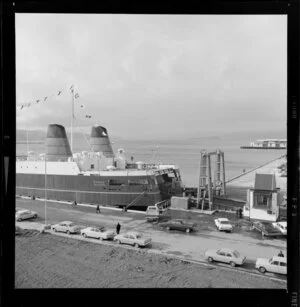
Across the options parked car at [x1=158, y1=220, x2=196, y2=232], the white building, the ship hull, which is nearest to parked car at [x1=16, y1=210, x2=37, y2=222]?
the ship hull

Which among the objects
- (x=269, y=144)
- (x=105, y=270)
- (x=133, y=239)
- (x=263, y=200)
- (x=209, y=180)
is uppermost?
(x=269, y=144)

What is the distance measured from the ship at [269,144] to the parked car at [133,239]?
94 centimetres

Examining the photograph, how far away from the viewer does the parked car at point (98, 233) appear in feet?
5.91

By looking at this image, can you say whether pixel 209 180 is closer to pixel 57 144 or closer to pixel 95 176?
pixel 95 176

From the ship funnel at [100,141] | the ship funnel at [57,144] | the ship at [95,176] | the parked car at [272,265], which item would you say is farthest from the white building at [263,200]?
the ship funnel at [57,144]

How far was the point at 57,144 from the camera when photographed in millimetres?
2117

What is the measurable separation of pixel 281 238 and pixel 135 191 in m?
1.24

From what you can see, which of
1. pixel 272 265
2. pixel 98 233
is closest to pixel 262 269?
pixel 272 265

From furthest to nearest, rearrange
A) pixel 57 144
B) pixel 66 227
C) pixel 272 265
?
1. pixel 57 144
2. pixel 66 227
3. pixel 272 265

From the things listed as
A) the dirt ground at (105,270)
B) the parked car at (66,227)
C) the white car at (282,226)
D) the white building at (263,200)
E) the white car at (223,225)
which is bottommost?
the dirt ground at (105,270)

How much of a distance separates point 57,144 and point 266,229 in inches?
68.0

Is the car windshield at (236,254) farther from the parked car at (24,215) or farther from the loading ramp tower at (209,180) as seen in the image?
the parked car at (24,215)
